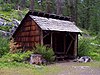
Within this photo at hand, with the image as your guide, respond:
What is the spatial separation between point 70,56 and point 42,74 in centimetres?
918

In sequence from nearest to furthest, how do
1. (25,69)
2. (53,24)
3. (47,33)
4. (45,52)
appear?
(25,69)
(45,52)
(47,33)
(53,24)

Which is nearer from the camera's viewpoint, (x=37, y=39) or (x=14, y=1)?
(x=37, y=39)

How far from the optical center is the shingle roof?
1873cm

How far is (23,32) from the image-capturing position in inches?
814

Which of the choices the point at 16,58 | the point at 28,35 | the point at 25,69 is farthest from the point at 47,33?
the point at 25,69

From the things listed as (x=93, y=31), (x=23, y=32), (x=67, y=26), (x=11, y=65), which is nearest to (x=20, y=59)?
(x=11, y=65)

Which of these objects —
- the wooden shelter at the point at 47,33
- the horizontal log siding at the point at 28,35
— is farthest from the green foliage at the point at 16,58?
the horizontal log siding at the point at 28,35

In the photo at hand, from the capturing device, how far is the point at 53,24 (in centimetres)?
1970

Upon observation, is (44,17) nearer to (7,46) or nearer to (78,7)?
(7,46)

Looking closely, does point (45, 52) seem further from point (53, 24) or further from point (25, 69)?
point (25, 69)

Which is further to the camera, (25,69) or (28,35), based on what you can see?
(28,35)

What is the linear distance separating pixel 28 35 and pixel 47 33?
2.02 metres

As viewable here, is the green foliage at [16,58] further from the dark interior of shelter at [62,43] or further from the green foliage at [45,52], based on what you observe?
the dark interior of shelter at [62,43]

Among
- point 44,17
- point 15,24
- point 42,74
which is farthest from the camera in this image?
point 15,24
